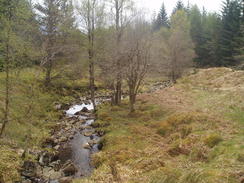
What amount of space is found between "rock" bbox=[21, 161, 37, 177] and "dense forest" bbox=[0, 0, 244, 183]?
0.13 ft

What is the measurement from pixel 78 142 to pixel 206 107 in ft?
30.2

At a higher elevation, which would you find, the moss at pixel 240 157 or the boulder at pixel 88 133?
the moss at pixel 240 157

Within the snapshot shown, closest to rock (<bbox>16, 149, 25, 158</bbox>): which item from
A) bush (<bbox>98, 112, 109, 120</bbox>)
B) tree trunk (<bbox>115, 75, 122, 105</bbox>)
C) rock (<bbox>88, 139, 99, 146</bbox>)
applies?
rock (<bbox>88, 139, 99, 146</bbox>)

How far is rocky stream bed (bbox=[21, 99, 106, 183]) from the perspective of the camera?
9305mm

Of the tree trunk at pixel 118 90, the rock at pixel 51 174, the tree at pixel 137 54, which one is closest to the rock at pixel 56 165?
the rock at pixel 51 174

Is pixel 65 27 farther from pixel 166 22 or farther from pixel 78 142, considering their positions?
pixel 166 22

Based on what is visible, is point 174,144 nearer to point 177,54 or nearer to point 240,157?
point 240,157

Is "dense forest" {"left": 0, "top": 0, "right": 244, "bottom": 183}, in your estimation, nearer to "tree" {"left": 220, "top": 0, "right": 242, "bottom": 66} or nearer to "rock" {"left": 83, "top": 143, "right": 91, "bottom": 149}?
"rock" {"left": 83, "top": 143, "right": 91, "bottom": 149}

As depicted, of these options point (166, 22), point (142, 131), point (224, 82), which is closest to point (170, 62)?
point (224, 82)

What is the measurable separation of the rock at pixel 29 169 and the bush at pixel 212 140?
24.9 feet

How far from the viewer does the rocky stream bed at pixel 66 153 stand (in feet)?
30.5

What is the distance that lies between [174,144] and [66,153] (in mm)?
5766

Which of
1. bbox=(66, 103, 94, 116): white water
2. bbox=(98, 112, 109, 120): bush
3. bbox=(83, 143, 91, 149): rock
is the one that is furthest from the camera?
bbox=(66, 103, 94, 116): white water

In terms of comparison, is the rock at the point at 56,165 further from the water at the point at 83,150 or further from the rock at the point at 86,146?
the rock at the point at 86,146
